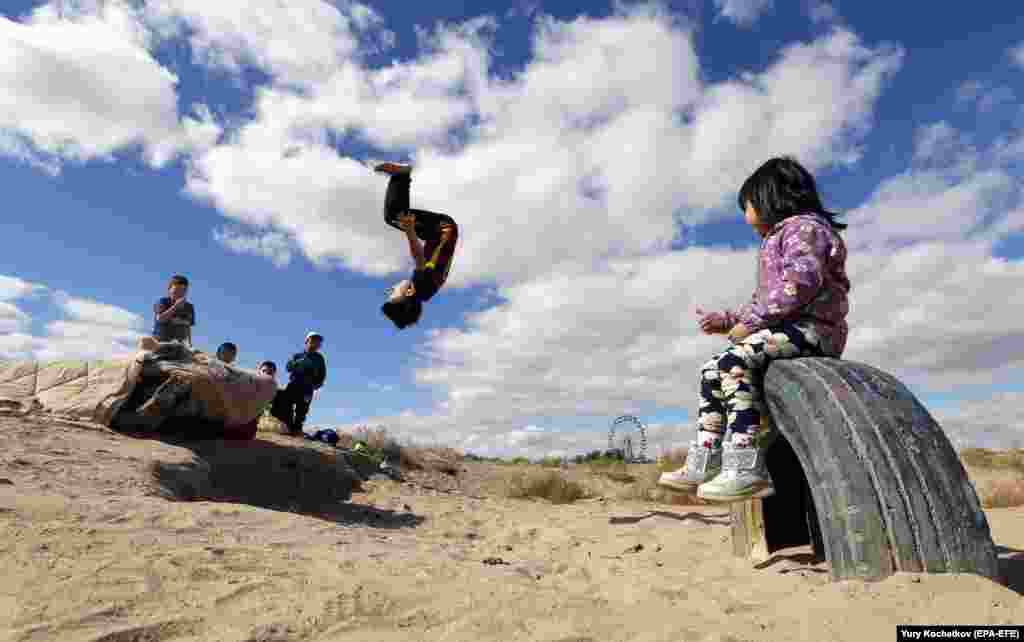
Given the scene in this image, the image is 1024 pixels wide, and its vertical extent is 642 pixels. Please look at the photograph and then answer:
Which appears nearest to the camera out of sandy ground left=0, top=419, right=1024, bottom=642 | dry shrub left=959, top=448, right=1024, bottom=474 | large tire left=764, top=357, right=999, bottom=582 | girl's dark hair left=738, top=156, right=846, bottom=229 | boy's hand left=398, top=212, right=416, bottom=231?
sandy ground left=0, top=419, right=1024, bottom=642

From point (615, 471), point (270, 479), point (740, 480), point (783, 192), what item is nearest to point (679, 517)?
point (740, 480)

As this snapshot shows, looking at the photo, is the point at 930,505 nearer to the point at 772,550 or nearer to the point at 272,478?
the point at 772,550

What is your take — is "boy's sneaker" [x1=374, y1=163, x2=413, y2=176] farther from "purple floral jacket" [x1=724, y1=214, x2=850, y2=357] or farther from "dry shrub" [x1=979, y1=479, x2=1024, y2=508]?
"dry shrub" [x1=979, y1=479, x2=1024, y2=508]

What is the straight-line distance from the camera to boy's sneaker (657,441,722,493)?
9.09 ft

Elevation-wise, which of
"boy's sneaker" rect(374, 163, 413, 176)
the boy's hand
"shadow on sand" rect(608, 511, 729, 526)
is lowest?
"shadow on sand" rect(608, 511, 729, 526)

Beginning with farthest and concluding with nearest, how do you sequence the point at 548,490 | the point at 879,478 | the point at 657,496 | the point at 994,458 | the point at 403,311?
the point at 994,458 → the point at 548,490 → the point at 657,496 → the point at 403,311 → the point at 879,478

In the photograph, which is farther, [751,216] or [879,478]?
[751,216]

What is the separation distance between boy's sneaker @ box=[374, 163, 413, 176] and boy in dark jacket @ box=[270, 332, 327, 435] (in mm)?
5733

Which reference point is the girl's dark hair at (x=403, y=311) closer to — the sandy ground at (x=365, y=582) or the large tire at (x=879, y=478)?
the sandy ground at (x=365, y=582)

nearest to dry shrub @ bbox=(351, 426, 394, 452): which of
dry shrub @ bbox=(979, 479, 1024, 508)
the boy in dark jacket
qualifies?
the boy in dark jacket

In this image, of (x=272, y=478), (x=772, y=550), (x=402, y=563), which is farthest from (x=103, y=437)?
(x=772, y=550)

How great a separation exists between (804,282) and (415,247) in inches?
146

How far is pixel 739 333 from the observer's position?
9.33 ft

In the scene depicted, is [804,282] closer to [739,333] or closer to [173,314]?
[739,333]
